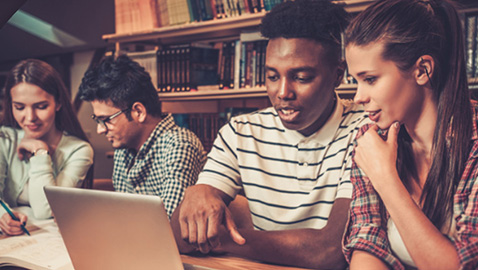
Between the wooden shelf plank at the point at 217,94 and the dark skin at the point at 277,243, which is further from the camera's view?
the wooden shelf plank at the point at 217,94

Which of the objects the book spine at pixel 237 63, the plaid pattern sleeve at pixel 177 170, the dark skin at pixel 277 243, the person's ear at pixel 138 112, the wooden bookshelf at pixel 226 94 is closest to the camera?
the dark skin at pixel 277 243

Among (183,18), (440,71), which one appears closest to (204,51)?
(183,18)

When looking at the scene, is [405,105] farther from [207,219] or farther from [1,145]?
[1,145]

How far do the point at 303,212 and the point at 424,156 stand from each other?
420 millimetres

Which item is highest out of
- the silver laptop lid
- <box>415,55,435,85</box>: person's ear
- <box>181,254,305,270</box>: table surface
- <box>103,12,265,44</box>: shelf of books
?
<box>103,12,265,44</box>: shelf of books

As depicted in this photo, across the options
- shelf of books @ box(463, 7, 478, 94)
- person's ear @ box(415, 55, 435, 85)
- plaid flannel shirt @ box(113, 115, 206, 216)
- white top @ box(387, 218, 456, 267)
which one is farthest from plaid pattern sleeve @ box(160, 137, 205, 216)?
shelf of books @ box(463, 7, 478, 94)

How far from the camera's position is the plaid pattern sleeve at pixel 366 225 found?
3.13 feet

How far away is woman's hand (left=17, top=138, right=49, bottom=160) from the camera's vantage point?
6.14 ft

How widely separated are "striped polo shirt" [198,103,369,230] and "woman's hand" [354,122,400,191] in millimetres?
206

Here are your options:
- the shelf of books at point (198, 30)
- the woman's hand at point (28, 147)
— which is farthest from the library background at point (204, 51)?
the woman's hand at point (28, 147)

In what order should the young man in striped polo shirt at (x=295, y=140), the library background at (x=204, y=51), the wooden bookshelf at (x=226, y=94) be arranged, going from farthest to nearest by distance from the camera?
1. the library background at (x=204, y=51)
2. the wooden bookshelf at (x=226, y=94)
3. the young man in striped polo shirt at (x=295, y=140)

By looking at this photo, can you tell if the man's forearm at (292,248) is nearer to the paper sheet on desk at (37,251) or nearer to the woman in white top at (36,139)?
the paper sheet on desk at (37,251)

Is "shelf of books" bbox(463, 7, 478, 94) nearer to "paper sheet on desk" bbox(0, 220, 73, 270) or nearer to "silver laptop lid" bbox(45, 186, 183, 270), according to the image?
"silver laptop lid" bbox(45, 186, 183, 270)

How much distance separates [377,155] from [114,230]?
60cm
